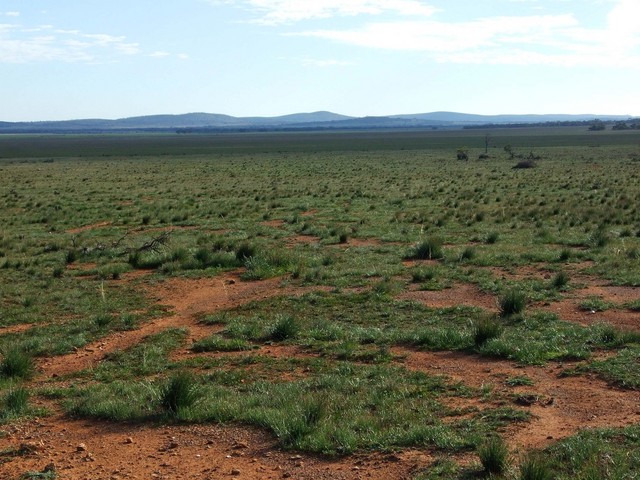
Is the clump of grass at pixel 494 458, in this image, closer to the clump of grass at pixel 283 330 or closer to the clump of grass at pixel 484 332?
the clump of grass at pixel 484 332

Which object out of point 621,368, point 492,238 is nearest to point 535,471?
point 621,368

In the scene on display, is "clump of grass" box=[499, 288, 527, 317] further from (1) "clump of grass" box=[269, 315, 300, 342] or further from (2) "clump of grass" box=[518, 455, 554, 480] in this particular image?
(2) "clump of grass" box=[518, 455, 554, 480]

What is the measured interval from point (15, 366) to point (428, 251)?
11.2 meters

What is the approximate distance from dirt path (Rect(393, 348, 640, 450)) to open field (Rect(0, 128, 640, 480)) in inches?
1.3

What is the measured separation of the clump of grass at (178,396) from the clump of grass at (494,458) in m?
3.32

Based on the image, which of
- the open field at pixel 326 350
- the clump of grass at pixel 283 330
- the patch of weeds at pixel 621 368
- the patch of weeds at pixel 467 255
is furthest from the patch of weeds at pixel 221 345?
the patch of weeds at pixel 467 255

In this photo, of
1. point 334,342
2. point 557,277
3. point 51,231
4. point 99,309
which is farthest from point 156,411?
point 51,231

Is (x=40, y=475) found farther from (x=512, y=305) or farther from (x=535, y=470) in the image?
(x=512, y=305)

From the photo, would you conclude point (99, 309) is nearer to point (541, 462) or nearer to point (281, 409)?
point (281, 409)

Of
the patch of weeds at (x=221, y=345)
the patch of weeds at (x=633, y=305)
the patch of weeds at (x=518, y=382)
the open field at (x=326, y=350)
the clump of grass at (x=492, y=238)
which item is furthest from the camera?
the clump of grass at (x=492, y=238)

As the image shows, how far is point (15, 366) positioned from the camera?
10016mm

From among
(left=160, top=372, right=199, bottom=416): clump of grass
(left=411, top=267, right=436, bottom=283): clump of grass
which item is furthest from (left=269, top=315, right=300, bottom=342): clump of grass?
(left=411, top=267, right=436, bottom=283): clump of grass

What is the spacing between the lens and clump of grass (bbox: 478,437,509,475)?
6.16 meters

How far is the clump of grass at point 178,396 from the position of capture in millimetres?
8134
